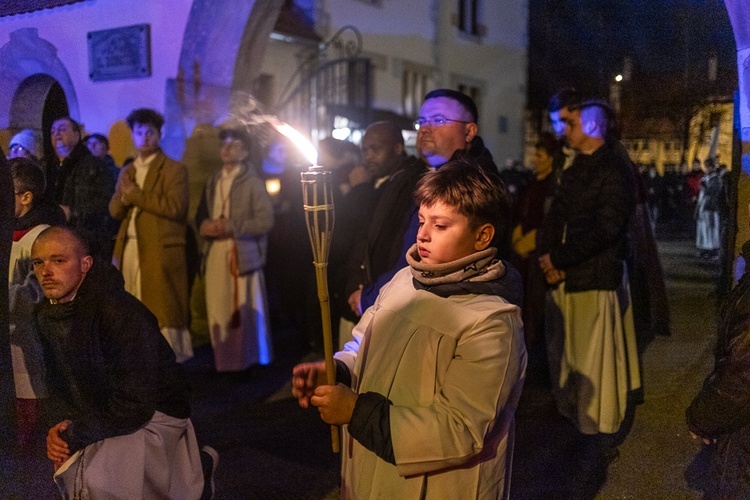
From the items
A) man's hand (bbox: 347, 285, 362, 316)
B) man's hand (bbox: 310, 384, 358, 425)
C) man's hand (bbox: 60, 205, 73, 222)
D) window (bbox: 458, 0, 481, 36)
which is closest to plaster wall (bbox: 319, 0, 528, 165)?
window (bbox: 458, 0, 481, 36)

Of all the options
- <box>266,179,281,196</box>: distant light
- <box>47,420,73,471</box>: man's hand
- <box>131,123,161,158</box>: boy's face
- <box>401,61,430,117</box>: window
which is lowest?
<box>47,420,73,471</box>: man's hand

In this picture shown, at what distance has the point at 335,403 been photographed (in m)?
1.92

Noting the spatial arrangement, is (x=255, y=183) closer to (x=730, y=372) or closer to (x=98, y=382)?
(x=98, y=382)

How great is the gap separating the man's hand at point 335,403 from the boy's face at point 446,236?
457 millimetres

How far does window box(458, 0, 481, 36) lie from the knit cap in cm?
1527

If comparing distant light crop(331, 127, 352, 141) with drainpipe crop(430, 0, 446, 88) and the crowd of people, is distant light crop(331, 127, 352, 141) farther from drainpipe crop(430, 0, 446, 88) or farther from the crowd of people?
drainpipe crop(430, 0, 446, 88)

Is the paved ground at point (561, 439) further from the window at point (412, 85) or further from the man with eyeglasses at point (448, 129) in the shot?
the window at point (412, 85)

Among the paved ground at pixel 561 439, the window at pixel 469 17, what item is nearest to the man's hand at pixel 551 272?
the paved ground at pixel 561 439

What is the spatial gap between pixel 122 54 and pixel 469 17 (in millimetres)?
13194

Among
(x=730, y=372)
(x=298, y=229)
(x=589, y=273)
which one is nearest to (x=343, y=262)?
(x=298, y=229)

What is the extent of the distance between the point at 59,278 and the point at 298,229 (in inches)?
153

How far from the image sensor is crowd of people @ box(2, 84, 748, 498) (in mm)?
1975

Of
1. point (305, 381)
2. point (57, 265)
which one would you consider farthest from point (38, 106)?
point (305, 381)

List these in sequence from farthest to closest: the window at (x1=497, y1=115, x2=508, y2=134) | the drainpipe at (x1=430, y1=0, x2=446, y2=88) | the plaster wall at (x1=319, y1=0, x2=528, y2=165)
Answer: the window at (x1=497, y1=115, x2=508, y2=134), the drainpipe at (x1=430, y1=0, x2=446, y2=88), the plaster wall at (x1=319, y1=0, x2=528, y2=165)
